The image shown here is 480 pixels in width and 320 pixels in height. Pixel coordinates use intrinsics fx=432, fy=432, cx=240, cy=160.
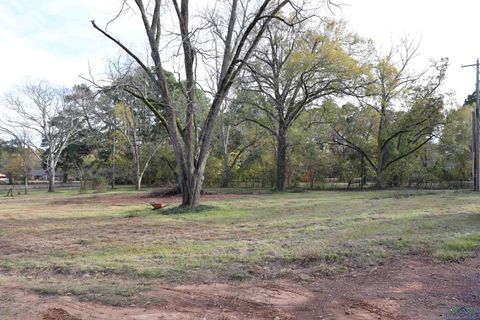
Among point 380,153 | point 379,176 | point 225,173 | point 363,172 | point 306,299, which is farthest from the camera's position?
point 225,173

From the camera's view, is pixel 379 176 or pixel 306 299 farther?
pixel 379 176

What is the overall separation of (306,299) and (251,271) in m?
1.28

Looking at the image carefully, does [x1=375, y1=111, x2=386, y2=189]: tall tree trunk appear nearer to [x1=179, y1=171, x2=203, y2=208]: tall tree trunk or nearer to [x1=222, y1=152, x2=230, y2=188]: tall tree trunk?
[x1=222, y1=152, x2=230, y2=188]: tall tree trunk

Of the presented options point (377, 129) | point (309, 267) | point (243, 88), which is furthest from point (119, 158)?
point (309, 267)

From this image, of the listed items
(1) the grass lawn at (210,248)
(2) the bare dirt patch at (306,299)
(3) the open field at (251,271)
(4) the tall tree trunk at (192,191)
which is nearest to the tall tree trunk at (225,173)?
(4) the tall tree trunk at (192,191)

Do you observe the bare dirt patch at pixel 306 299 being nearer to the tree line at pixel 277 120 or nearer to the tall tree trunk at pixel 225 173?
the tree line at pixel 277 120

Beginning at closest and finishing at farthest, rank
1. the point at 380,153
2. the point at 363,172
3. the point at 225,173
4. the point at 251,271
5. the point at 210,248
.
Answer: the point at 251,271 < the point at 210,248 < the point at 380,153 < the point at 363,172 < the point at 225,173

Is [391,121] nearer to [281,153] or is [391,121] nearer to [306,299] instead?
[281,153]

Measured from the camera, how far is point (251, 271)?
5.92 metres

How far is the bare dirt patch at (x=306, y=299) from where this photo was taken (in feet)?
14.1

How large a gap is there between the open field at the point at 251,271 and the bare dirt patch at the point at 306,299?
0.01 m

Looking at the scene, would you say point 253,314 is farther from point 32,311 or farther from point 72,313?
point 32,311

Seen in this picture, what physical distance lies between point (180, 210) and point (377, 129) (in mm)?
23292

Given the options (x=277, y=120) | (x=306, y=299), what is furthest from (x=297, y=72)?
(x=306, y=299)
